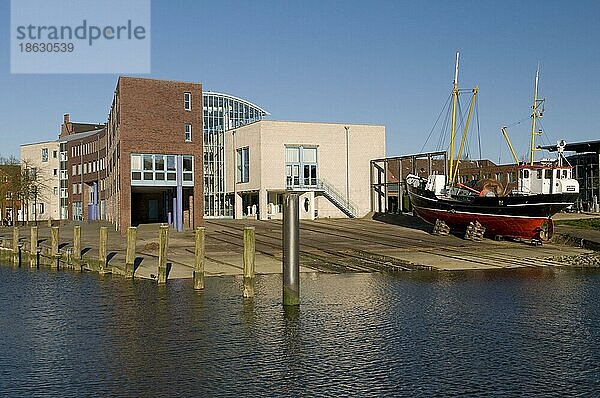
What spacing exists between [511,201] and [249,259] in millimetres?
24843

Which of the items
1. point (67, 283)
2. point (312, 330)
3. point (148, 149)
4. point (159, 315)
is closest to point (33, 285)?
point (67, 283)

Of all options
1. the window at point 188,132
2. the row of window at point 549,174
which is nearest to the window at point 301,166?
the window at point 188,132

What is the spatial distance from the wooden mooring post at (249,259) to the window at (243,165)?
146ft

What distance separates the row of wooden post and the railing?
97.4ft

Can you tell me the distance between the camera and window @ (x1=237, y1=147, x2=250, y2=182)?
6481 centimetres

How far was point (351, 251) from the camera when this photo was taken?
33656mm

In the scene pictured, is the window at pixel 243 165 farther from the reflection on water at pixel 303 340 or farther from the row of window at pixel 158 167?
the reflection on water at pixel 303 340

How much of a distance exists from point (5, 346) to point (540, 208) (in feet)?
104

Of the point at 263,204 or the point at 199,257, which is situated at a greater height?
the point at 263,204

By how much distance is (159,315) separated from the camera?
17.2 m

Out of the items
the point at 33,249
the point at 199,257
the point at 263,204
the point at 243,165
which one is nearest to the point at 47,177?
the point at 243,165

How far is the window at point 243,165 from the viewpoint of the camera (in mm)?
64812

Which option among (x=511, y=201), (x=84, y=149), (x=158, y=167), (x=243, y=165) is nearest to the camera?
(x=511, y=201)

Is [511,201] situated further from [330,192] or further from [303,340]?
[303,340]
